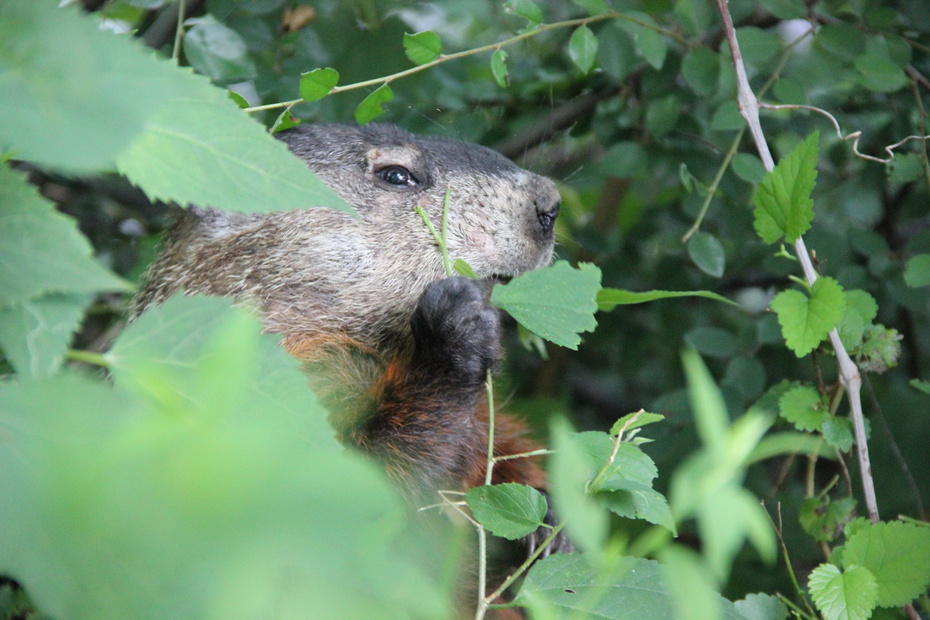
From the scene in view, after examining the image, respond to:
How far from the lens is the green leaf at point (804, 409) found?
1.73 m

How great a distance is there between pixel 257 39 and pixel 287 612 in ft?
7.40

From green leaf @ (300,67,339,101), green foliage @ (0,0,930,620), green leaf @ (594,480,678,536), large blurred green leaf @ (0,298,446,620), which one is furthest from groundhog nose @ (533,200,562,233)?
large blurred green leaf @ (0,298,446,620)

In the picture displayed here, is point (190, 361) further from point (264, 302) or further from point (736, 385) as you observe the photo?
point (736, 385)

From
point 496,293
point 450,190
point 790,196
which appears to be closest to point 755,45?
point 790,196

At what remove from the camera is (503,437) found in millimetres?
2285

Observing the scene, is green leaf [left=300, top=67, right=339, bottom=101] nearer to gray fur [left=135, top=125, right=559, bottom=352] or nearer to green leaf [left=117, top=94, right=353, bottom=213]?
gray fur [left=135, top=125, right=559, bottom=352]

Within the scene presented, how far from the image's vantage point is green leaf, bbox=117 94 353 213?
0.96m

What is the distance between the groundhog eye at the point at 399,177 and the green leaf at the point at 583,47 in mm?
557

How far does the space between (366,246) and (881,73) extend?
1.52 meters

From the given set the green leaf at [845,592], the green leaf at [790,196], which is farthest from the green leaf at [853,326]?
the green leaf at [845,592]

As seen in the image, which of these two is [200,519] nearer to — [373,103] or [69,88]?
[69,88]

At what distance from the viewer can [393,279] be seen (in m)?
2.06

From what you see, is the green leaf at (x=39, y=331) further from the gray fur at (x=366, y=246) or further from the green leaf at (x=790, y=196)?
the green leaf at (x=790, y=196)

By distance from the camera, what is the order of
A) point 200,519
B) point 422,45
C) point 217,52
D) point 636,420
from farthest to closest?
1. point 217,52
2. point 422,45
3. point 636,420
4. point 200,519
